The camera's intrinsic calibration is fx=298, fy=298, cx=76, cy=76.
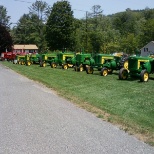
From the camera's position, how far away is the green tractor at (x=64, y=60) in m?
24.7

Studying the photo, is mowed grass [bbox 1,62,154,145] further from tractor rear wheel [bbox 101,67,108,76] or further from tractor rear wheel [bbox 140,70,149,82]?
tractor rear wheel [bbox 101,67,108,76]

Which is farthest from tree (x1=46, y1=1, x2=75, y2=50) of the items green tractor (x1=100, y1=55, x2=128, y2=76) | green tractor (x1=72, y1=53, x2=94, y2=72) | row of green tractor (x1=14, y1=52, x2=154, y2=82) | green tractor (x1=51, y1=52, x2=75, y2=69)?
green tractor (x1=100, y1=55, x2=128, y2=76)

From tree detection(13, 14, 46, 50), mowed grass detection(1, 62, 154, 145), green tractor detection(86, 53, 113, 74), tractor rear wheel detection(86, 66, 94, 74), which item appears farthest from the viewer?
tree detection(13, 14, 46, 50)

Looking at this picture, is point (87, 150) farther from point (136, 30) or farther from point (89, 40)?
point (136, 30)

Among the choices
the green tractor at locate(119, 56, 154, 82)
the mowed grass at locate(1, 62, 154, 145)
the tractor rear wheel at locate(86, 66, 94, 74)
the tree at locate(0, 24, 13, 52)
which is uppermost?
the tree at locate(0, 24, 13, 52)

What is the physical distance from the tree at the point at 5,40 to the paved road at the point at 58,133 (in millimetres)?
47513

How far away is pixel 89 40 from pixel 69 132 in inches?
2125

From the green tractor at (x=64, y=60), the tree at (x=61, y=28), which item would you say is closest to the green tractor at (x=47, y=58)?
the green tractor at (x=64, y=60)

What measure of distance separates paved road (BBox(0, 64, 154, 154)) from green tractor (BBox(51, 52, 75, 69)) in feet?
51.5

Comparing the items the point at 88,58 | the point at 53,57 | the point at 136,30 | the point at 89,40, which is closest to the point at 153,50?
the point at 89,40

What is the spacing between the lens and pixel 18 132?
6.12 metres

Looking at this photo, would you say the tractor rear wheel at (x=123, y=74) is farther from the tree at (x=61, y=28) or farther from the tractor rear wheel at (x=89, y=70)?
the tree at (x=61, y=28)

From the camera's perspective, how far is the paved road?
5059 millimetres

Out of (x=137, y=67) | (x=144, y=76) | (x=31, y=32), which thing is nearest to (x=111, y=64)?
(x=137, y=67)
